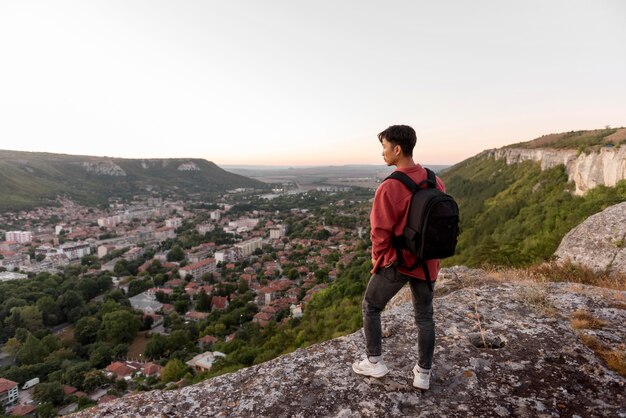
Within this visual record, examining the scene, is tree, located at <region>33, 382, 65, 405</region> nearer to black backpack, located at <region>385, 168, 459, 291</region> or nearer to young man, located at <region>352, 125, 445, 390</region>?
young man, located at <region>352, 125, 445, 390</region>

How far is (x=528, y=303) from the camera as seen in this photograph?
479 centimetres

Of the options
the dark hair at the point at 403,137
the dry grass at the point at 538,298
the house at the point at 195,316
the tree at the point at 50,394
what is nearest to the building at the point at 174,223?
the house at the point at 195,316

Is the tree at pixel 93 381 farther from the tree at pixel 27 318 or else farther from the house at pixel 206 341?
the tree at pixel 27 318

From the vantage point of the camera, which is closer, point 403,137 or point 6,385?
point 403,137

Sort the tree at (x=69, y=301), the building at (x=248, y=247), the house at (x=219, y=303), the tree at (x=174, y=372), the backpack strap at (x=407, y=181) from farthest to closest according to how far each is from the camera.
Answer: the building at (x=248, y=247) < the house at (x=219, y=303) < the tree at (x=69, y=301) < the tree at (x=174, y=372) < the backpack strap at (x=407, y=181)

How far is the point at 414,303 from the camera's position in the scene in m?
2.87

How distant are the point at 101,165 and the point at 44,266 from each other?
5092 inches

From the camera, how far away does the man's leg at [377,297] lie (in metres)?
2.82

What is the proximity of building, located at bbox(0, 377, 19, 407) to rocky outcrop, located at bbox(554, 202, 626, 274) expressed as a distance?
34.2 meters

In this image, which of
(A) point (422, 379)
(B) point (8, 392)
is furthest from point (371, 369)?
(B) point (8, 392)

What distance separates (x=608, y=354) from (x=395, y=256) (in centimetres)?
257

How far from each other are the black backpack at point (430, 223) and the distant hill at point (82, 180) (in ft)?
410

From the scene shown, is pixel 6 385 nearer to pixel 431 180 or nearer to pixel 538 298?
pixel 538 298

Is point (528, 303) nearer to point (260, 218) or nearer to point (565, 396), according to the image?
point (565, 396)
